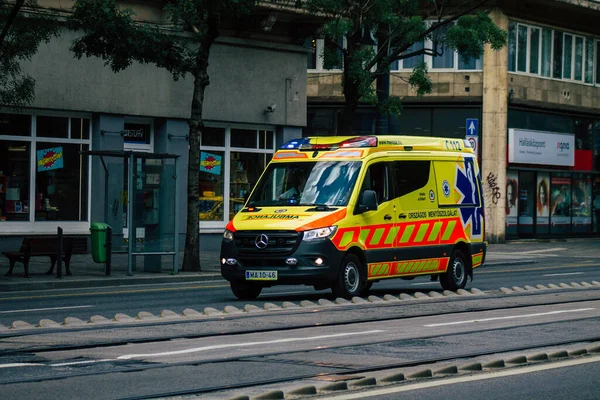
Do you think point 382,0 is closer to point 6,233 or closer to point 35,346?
point 6,233

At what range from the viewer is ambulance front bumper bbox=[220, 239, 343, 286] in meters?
17.0

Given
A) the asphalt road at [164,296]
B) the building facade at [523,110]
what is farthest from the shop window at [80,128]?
the building facade at [523,110]

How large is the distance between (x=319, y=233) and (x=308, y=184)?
4.01ft

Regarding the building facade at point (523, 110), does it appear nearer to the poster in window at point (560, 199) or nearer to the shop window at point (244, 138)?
the poster in window at point (560, 199)

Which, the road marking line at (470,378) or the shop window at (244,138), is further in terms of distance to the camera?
the shop window at (244,138)

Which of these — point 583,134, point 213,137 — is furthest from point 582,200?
point 213,137

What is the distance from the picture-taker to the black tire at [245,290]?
58.8 ft

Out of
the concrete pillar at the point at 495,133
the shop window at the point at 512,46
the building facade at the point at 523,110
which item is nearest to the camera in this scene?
the concrete pillar at the point at 495,133

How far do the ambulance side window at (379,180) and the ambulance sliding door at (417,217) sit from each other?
24cm

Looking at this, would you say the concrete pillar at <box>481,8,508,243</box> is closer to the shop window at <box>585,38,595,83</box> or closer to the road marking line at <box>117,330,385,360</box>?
the shop window at <box>585,38,595,83</box>

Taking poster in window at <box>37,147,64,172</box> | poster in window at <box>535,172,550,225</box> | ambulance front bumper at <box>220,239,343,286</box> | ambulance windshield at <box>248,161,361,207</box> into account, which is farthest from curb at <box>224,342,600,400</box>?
poster in window at <box>535,172,550,225</box>

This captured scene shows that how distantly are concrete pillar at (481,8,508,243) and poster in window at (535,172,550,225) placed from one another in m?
2.80

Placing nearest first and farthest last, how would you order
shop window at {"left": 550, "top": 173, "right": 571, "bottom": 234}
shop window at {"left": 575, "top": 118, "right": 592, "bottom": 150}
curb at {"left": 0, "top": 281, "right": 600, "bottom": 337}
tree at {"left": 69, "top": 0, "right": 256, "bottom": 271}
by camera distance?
1. curb at {"left": 0, "top": 281, "right": 600, "bottom": 337}
2. tree at {"left": 69, "top": 0, "right": 256, "bottom": 271}
3. shop window at {"left": 550, "top": 173, "right": 571, "bottom": 234}
4. shop window at {"left": 575, "top": 118, "right": 592, "bottom": 150}

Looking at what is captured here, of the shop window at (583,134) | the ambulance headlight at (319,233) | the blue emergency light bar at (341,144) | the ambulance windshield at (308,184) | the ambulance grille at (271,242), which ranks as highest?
the shop window at (583,134)
